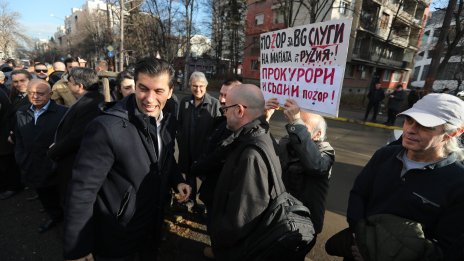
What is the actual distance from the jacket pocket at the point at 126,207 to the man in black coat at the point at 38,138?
2.03 metres

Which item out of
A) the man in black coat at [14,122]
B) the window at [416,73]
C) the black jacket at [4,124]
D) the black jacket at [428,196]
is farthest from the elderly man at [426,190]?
the window at [416,73]

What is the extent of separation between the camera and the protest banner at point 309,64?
6.96 feet

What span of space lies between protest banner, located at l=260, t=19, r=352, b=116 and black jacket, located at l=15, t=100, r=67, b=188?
8.98 feet

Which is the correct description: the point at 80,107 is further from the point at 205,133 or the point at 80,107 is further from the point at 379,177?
the point at 379,177

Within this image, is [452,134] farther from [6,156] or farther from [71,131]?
[6,156]

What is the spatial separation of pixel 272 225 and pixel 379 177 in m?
0.86

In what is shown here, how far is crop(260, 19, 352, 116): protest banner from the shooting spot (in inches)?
83.5

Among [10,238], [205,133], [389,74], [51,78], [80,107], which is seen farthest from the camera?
[389,74]

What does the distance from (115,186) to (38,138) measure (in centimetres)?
226

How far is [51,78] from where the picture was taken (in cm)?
571

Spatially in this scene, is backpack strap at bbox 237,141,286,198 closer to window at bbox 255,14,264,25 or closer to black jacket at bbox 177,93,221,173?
black jacket at bbox 177,93,221,173

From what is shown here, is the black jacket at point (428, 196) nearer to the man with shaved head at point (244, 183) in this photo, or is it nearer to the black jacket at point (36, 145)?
the man with shaved head at point (244, 183)

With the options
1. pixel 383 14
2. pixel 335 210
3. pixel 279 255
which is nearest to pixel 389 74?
pixel 383 14

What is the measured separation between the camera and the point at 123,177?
157 centimetres
